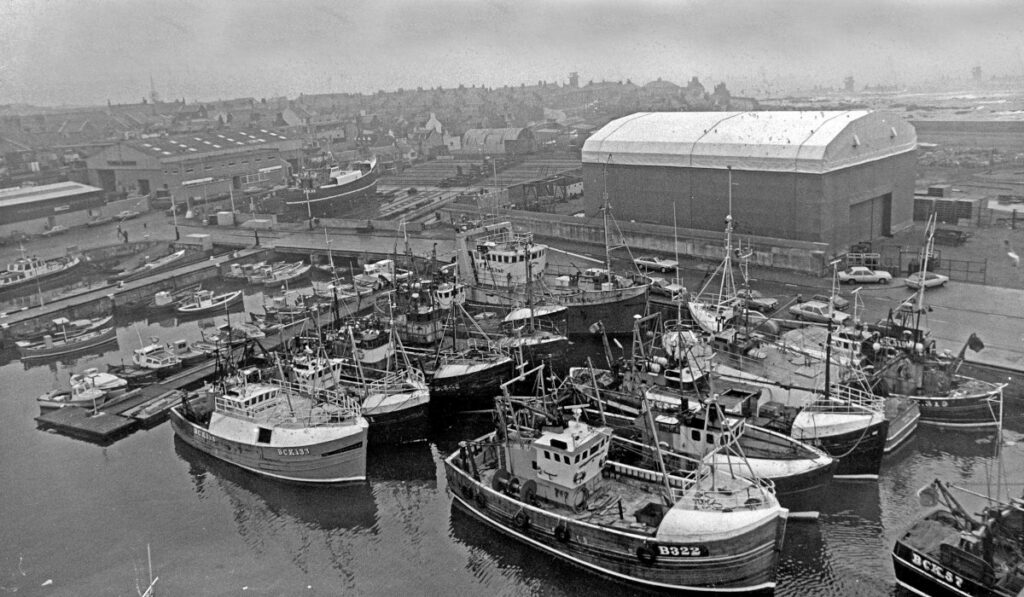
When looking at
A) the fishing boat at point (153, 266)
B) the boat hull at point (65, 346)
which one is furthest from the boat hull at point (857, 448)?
the fishing boat at point (153, 266)

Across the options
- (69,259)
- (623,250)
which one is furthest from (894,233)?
(69,259)

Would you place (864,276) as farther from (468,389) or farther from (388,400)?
(388,400)

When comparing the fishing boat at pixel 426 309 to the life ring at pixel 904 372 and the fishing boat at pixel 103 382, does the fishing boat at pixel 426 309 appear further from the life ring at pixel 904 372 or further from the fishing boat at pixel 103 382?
the life ring at pixel 904 372

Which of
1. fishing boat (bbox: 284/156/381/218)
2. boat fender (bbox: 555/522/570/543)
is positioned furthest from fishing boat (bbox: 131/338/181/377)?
fishing boat (bbox: 284/156/381/218)

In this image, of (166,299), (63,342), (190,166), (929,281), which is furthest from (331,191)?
(929,281)

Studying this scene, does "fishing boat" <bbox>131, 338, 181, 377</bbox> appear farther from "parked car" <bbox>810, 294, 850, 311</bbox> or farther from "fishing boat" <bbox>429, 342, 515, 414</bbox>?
"parked car" <bbox>810, 294, 850, 311</bbox>

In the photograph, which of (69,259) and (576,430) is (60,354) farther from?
(576,430)
